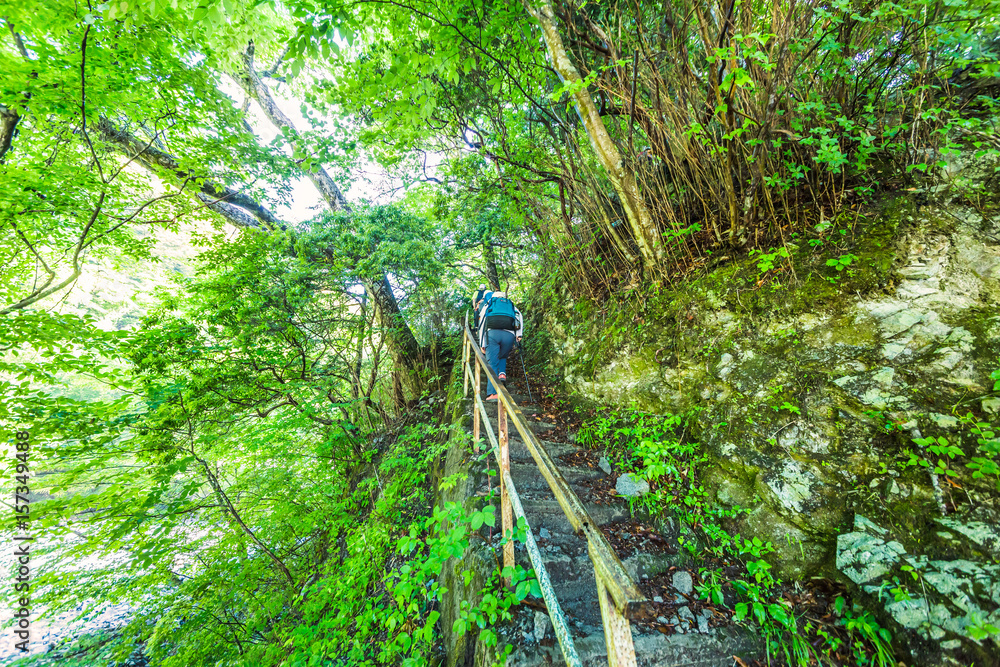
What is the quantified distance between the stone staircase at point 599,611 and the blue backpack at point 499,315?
7.50ft

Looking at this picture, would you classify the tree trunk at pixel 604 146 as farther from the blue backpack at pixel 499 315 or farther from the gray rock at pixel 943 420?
the gray rock at pixel 943 420

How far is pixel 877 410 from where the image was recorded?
2252 millimetres

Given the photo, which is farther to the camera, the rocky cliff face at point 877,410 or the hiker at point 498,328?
the hiker at point 498,328

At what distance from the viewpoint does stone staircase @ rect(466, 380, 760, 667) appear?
1865 mm

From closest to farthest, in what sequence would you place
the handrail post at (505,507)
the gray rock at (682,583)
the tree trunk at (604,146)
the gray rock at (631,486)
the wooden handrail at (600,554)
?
the wooden handrail at (600,554), the handrail post at (505,507), the gray rock at (682,583), the gray rock at (631,486), the tree trunk at (604,146)

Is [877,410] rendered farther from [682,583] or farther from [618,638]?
[618,638]

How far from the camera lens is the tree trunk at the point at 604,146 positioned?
3.22m

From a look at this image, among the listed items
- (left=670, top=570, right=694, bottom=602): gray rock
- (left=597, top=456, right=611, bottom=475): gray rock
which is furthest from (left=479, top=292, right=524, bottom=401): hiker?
(left=670, top=570, right=694, bottom=602): gray rock

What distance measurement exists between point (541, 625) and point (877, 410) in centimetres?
270

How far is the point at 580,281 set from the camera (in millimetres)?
5258

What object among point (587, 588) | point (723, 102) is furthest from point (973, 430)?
point (723, 102)

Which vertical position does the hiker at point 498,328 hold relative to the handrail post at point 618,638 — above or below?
above

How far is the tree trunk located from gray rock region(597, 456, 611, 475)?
7.67 ft

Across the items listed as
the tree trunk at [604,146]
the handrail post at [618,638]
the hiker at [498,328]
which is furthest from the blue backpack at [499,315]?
the handrail post at [618,638]
